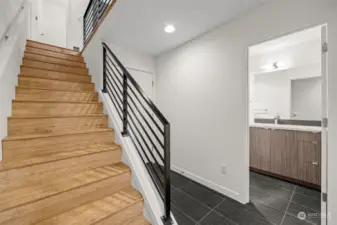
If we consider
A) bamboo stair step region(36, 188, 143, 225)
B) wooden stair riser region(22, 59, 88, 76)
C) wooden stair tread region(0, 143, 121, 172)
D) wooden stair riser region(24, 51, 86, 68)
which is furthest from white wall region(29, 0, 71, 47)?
bamboo stair step region(36, 188, 143, 225)

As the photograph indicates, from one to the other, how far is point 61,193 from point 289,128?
125 inches

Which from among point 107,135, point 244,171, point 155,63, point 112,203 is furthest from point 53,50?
point 244,171

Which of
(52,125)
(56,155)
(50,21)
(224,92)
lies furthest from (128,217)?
(50,21)

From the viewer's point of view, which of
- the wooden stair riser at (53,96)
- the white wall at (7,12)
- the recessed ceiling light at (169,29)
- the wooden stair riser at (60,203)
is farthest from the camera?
the recessed ceiling light at (169,29)

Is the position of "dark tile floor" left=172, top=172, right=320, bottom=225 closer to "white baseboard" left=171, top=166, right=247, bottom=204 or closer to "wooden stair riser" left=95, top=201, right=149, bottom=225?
"white baseboard" left=171, top=166, right=247, bottom=204

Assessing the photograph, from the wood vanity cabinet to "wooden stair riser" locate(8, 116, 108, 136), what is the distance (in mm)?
2766

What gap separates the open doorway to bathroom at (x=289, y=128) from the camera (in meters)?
1.81

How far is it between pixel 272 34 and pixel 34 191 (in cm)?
270

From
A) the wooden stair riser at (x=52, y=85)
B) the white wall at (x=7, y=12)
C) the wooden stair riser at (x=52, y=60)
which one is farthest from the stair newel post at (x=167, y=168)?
the wooden stair riser at (x=52, y=60)

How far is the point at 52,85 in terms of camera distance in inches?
90.3

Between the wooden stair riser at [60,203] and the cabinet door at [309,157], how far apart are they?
2.64 meters

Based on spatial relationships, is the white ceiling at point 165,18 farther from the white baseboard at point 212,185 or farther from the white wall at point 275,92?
the white baseboard at point 212,185

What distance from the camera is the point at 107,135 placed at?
1.94 meters
